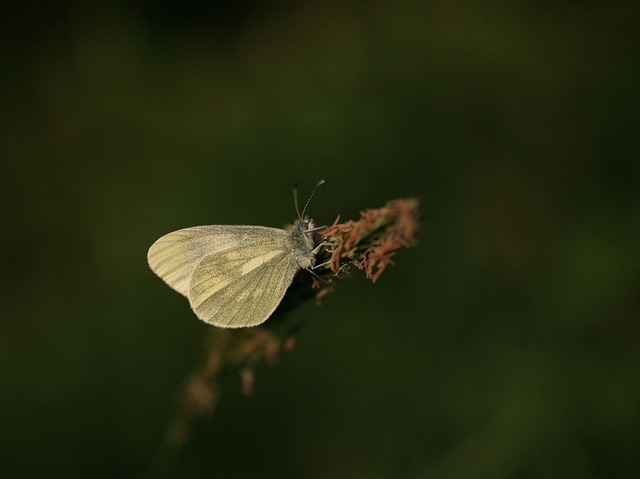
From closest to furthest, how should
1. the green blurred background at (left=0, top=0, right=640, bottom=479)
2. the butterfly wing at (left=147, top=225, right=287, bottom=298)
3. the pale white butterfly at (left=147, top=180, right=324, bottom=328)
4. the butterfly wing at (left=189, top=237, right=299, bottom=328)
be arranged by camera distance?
1. the butterfly wing at (left=189, top=237, right=299, bottom=328)
2. the pale white butterfly at (left=147, top=180, right=324, bottom=328)
3. the butterfly wing at (left=147, top=225, right=287, bottom=298)
4. the green blurred background at (left=0, top=0, right=640, bottom=479)

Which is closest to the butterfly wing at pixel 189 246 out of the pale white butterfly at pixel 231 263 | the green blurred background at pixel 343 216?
the pale white butterfly at pixel 231 263

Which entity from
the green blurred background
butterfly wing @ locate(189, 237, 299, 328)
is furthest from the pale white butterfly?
the green blurred background

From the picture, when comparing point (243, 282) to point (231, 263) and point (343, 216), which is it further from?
point (343, 216)

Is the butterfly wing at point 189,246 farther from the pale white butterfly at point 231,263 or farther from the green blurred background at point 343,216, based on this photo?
the green blurred background at point 343,216

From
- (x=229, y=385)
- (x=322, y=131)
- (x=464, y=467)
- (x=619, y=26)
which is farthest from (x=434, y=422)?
(x=619, y=26)

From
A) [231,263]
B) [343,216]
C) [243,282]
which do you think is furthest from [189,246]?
[343,216]

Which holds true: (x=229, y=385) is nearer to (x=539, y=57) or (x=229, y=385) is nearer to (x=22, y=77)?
(x=539, y=57)

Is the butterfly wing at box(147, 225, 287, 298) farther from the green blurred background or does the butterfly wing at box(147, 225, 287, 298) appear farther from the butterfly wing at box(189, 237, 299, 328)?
the green blurred background
